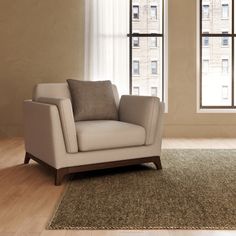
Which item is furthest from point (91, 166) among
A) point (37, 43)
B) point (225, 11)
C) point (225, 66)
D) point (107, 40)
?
point (225, 11)

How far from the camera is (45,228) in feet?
6.54

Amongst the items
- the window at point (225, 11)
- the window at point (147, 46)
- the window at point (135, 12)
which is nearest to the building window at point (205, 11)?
the window at point (225, 11)

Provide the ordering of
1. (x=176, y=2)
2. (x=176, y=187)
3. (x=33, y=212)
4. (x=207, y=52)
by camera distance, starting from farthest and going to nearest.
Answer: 1. (x=207, y=52)
2. (x=176, y=2)
3. (x=176, y=187)
4. (x=33, y=212)

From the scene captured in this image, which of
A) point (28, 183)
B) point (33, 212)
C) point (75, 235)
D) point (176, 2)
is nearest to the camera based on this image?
point (75, 235)

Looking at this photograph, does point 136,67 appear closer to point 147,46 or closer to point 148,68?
point 148,68

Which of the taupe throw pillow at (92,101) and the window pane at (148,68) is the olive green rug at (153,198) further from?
the window pane at (148,68)

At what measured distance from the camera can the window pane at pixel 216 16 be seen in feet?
19.0

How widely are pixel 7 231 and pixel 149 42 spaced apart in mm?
4401

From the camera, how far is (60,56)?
5.54 metres

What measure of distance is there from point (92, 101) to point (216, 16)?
318 cm

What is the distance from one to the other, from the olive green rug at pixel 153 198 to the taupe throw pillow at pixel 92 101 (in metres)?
0.57

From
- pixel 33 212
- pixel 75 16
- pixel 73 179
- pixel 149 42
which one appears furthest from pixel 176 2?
pixel 33 212

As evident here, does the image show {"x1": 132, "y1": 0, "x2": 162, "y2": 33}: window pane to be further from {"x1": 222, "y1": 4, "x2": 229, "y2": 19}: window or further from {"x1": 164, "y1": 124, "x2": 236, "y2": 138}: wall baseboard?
{"x1": 164, "y1": 124, "x2": 236, "y2": 138}: wall baseboard

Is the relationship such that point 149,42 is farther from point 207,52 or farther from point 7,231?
point 7,231
